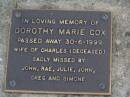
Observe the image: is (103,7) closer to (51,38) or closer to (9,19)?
(51,38)

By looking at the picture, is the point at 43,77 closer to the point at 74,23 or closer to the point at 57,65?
the point at 57,65

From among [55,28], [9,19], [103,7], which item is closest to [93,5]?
[103,7]

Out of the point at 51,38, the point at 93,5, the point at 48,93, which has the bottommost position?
the point at 48,93

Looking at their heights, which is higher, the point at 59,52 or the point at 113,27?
the point at 113,27

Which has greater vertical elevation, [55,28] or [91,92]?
[55,28]
